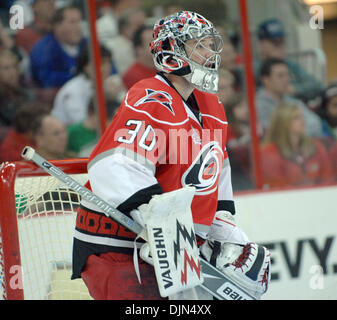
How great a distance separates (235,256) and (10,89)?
193 centimetres

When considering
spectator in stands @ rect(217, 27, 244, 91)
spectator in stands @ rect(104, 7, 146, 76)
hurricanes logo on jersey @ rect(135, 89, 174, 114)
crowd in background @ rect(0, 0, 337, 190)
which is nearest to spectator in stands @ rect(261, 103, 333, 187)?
crowd in background @ rect(0, 0, 337, 190)

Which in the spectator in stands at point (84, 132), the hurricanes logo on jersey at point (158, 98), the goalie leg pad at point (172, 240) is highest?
the hurricanes logo on jersey at point (158, 98)

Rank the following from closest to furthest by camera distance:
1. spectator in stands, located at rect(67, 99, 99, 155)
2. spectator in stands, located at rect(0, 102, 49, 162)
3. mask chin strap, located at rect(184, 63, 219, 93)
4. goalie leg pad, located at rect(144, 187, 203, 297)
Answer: goalie leg pad, located at rect(144, 187, 203, 297), mask chin strap, located at rect(184, 63, 219, 93), spectator in stands, located at rect(0, 102, 49, 162), spectator in stands, located at rect(67, 99, 99, 155)

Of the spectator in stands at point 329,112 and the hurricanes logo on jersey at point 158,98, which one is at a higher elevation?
the hurricanes logo on jersey at point 158,98

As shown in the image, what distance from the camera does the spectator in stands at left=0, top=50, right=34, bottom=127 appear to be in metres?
3.66

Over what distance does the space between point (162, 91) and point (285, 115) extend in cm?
207

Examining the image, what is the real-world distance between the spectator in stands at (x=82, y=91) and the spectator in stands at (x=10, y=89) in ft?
0.60

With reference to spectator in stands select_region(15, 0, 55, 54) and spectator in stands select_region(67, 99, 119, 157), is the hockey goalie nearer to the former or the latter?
spectator in stands select_region(67, 99, 119, 157)

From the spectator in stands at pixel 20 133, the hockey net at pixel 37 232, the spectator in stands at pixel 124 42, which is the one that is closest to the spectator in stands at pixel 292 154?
the spectator in stands at pixel 124 42

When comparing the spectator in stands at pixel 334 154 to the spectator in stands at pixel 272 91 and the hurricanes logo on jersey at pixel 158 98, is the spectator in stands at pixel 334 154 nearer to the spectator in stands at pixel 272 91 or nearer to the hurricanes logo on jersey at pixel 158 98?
the spectator in stands at pixel 272 91

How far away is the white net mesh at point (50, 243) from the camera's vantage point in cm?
249

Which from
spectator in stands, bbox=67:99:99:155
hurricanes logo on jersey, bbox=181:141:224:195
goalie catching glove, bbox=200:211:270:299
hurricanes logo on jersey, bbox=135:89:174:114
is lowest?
goalie catching glove, bbox=200:211:270:299

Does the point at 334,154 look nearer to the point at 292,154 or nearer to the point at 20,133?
the point at 292,154

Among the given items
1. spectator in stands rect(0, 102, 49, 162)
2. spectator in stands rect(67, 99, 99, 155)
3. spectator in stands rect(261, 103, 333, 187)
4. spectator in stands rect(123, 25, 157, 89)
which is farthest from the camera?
spectator in stands rect(261, 103, 333, 187)
